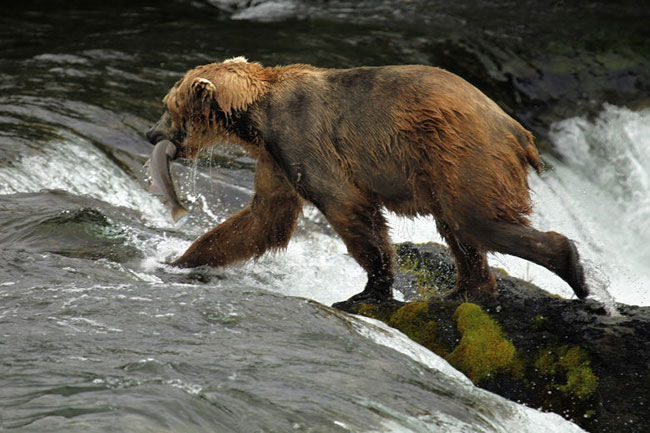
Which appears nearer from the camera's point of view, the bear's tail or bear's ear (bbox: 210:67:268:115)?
the bear's tail

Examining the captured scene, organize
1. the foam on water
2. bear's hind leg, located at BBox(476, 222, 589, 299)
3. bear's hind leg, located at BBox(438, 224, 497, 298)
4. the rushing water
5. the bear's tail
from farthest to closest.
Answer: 1. the foam on water
2. bear's hind leg, located at BBox(438, 224, 497, 298)
3. the bear's tail
4. bear's hind leg, located at BBox(476, 222, 589, 299)
5. the rushing water

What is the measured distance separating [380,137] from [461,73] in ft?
22.8

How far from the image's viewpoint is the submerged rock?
455 centimetres

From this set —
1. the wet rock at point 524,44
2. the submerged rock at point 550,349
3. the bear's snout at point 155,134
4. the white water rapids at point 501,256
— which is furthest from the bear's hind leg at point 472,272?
the wet rock at point 524,44

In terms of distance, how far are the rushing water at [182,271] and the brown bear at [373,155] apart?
1.49 feet

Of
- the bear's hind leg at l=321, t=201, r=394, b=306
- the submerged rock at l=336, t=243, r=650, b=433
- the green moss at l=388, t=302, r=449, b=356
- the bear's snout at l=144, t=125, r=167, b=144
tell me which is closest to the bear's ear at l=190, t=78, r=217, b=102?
the bear's snout at l=144, t=125, r=167, b=144

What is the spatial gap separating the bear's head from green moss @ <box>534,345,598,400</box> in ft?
8.76

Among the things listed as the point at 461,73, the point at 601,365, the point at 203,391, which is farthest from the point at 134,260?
the point at 461,73

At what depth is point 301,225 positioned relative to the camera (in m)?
8.77

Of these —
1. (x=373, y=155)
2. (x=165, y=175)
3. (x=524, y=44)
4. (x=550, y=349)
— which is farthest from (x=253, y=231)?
(x=524, y=44)

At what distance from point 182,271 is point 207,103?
1.39 meters

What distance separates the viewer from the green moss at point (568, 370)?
182 inches

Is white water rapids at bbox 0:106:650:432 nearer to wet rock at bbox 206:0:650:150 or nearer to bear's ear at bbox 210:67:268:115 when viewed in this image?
wet rock at bbox 206:0:650:150

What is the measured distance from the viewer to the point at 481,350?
4.96 meters
